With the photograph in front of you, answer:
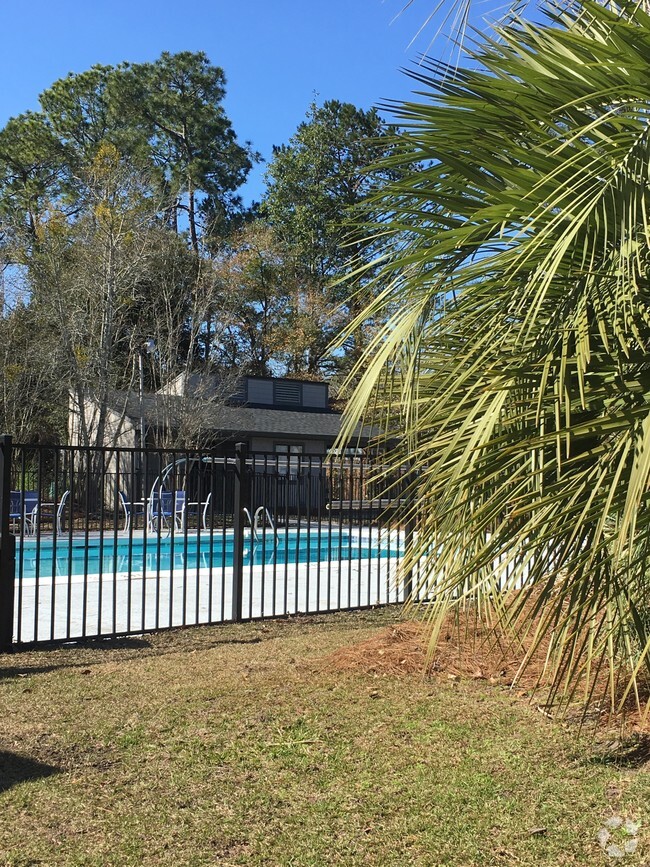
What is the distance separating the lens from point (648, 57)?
2650 millimetres

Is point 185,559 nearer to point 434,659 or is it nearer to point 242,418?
point 434,659

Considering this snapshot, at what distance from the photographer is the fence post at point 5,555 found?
6.53 metres

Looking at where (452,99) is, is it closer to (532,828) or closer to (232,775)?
(532,828)

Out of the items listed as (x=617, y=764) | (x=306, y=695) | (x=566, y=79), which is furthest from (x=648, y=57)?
(x=306, y=695)

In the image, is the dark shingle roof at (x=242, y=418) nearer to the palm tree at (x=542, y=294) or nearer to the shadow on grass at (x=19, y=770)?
the shadow on grass at (x=19, y=770)

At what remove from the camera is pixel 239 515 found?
8.03 meters

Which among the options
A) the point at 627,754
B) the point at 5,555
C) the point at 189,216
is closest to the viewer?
the point at 627,754

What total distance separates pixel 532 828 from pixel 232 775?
4.81 feet

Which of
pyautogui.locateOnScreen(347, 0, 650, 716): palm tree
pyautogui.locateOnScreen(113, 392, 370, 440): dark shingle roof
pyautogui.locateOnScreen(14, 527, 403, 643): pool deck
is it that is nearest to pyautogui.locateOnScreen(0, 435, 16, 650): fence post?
pyautogui.locateOnScreen(14, 527, 403, 643): pool deck

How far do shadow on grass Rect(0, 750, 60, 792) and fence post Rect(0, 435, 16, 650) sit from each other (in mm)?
2554

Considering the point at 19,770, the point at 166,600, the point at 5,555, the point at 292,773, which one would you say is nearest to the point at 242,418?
the point at 166,600

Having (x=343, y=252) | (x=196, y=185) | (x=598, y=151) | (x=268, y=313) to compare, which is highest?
(x=196, y=185)

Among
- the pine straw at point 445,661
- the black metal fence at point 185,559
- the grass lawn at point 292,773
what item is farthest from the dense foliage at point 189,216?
the grass lawn at point 292,773

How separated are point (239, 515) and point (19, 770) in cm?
416
